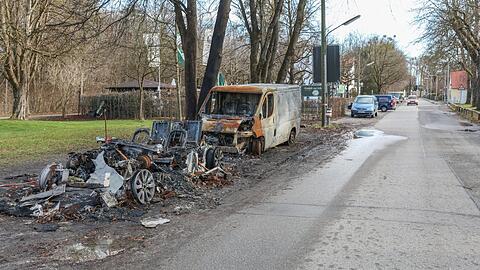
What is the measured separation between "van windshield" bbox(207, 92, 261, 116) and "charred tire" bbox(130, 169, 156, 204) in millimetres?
7730

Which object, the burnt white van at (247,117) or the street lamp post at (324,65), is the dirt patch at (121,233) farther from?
the street lamp post at (324,65)

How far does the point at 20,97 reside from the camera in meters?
36.8

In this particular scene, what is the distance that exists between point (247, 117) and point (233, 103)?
1.34m

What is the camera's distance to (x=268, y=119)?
16.5 m

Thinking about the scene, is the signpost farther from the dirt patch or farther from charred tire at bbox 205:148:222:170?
the dirt patch

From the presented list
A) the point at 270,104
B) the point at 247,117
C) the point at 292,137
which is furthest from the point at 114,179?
the point at 292,137

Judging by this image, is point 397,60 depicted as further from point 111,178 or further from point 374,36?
point 111,178

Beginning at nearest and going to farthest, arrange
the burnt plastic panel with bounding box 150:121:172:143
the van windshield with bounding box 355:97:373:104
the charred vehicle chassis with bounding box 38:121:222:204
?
the charred vehicle chassis with bounding box 38:121:222:204 < the burnt plastic panel with bounding box 150:121:172:143 < the van windshield with bounding box 355:97:373:104

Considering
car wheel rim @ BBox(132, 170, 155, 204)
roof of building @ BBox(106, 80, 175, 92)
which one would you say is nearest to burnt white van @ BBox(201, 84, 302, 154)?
car wheel rim @ BBox(132, 170, 155, 204)

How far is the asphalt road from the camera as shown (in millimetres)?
5707

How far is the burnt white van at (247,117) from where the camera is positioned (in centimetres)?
1502

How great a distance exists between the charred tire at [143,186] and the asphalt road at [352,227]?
5.18 ft

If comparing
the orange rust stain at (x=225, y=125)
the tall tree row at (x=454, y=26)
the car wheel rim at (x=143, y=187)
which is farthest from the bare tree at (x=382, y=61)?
the car wheel rim at (x=143, y=187)

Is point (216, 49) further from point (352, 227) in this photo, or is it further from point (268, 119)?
point (352, 227)
